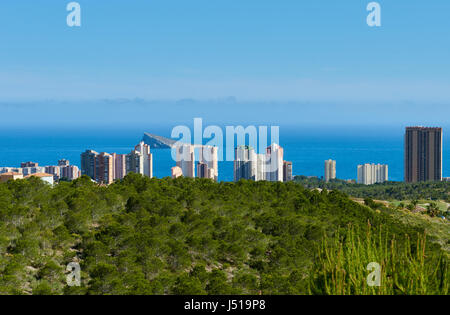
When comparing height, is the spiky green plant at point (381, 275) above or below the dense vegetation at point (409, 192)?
above

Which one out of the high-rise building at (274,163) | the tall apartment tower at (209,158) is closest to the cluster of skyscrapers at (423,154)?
the high-rise building at (274,163)

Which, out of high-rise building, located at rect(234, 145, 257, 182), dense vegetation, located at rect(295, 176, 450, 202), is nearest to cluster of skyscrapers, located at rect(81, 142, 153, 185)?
high-rise building, located at rect(234, 145, 257, 182)

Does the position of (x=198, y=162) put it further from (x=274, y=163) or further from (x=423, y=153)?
(x=423, y=153)

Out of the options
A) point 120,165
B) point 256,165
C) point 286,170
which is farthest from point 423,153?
point 120,165

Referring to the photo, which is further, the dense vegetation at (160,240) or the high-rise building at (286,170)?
the high-rise building at (286,170)

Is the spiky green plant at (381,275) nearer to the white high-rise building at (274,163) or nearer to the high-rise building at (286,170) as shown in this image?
the white high-rise building at (274,163)

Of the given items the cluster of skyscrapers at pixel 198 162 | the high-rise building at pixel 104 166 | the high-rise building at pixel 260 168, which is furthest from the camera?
the high-rise building at pixel 260 168
